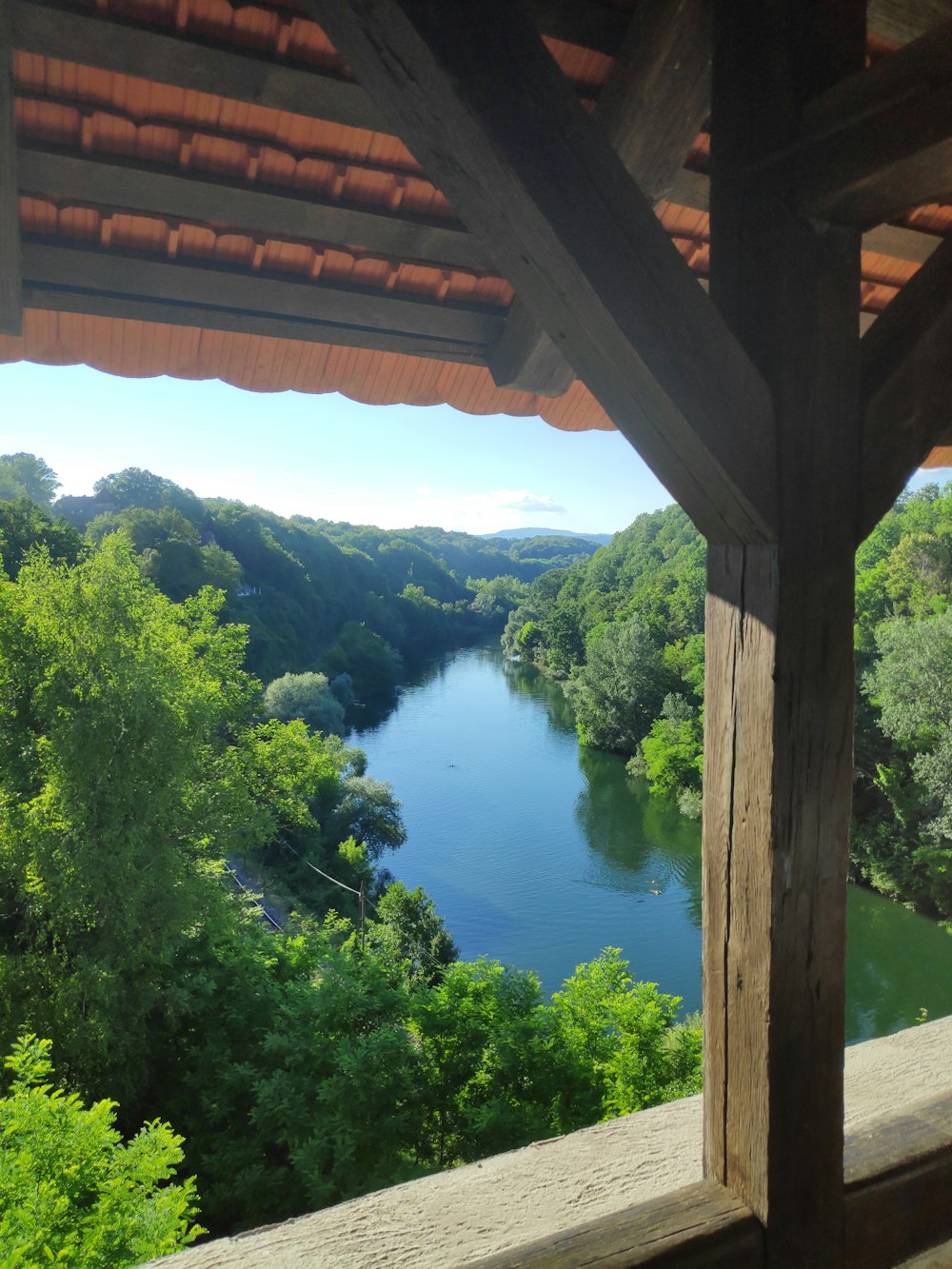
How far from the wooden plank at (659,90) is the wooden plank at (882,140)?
0.65 ft

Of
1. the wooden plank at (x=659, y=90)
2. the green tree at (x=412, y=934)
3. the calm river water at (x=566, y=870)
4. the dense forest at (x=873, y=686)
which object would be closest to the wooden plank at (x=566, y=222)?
the wooden plank at (x=659, y=90)

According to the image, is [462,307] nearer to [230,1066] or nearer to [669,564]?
[230,1066]

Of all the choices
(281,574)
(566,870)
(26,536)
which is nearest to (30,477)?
(281,574)

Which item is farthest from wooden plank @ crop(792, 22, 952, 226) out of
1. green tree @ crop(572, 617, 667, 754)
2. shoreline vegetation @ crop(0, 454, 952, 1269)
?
green tree @ crop(572, 617, 667, 754)

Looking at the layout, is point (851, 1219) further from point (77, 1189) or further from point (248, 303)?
point (77, 1189)

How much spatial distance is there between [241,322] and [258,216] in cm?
25

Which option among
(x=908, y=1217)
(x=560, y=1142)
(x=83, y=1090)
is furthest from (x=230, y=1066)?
(x=908, y=1217)

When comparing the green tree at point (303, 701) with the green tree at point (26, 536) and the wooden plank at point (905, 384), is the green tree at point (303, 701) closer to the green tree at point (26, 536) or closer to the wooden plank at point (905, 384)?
the green tree at point (26, 536)

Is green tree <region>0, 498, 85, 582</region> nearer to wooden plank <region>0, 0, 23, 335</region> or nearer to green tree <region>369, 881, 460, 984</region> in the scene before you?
green tree <region>369, 881, 460, 984</region>

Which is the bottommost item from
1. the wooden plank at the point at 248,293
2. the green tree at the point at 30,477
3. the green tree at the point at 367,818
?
the green tree at the point at 367,818

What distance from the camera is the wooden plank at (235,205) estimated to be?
1.28 m

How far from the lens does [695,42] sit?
107 centimetres

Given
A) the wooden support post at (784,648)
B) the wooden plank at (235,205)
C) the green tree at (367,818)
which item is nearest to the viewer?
the wooden support post at (784,648)

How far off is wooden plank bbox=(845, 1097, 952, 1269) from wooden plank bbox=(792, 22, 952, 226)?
4.16 ft
